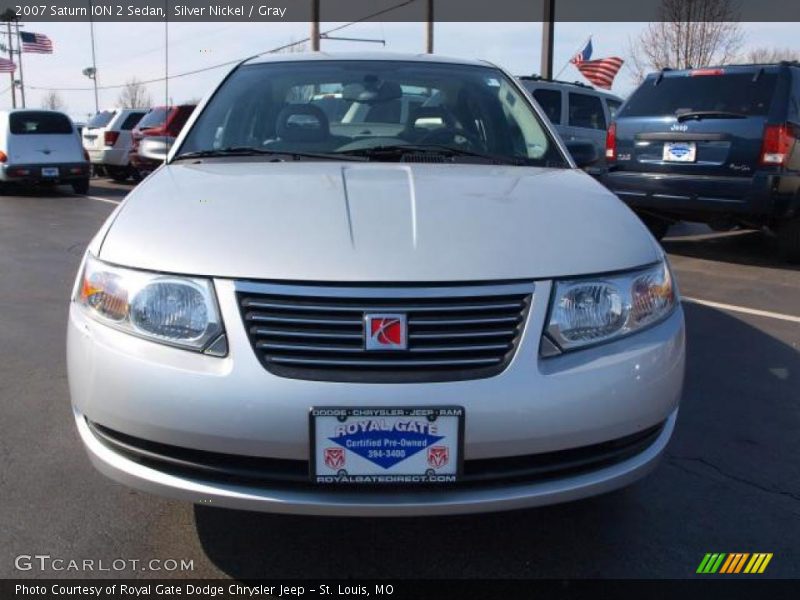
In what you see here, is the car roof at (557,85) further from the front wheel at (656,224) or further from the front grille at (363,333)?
the front grille at (363,333)

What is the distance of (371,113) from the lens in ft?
12.0

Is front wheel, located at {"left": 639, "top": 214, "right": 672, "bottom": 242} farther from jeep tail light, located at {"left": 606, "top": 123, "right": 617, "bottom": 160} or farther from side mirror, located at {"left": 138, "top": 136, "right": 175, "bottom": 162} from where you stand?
side mirror, located at {"left": 138, "top": 136, "right": 175, "bottom": 162}

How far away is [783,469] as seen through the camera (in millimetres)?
3209

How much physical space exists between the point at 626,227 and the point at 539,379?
29.9 inches

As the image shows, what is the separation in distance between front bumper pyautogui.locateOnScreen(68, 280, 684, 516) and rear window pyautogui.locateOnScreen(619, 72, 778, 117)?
596cm

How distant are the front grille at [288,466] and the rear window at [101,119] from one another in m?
17.8

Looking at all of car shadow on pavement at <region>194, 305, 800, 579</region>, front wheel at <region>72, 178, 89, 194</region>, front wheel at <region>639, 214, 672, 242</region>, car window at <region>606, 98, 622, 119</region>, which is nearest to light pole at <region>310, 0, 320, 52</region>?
front wheel at <region>72, 178, 89, 194</region>

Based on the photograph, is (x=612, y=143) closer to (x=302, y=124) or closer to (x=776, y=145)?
(x=776, y=145)

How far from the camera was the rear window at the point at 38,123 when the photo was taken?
48.7ft

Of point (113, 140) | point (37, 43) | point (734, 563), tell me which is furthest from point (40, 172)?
point (37, 43)

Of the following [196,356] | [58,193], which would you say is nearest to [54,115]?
[58,193]

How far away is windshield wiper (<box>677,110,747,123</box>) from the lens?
7.26 meters

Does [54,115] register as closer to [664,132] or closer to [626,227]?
[664,132]

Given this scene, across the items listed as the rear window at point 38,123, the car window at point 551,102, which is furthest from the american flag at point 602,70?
the rear window at point 38,123
